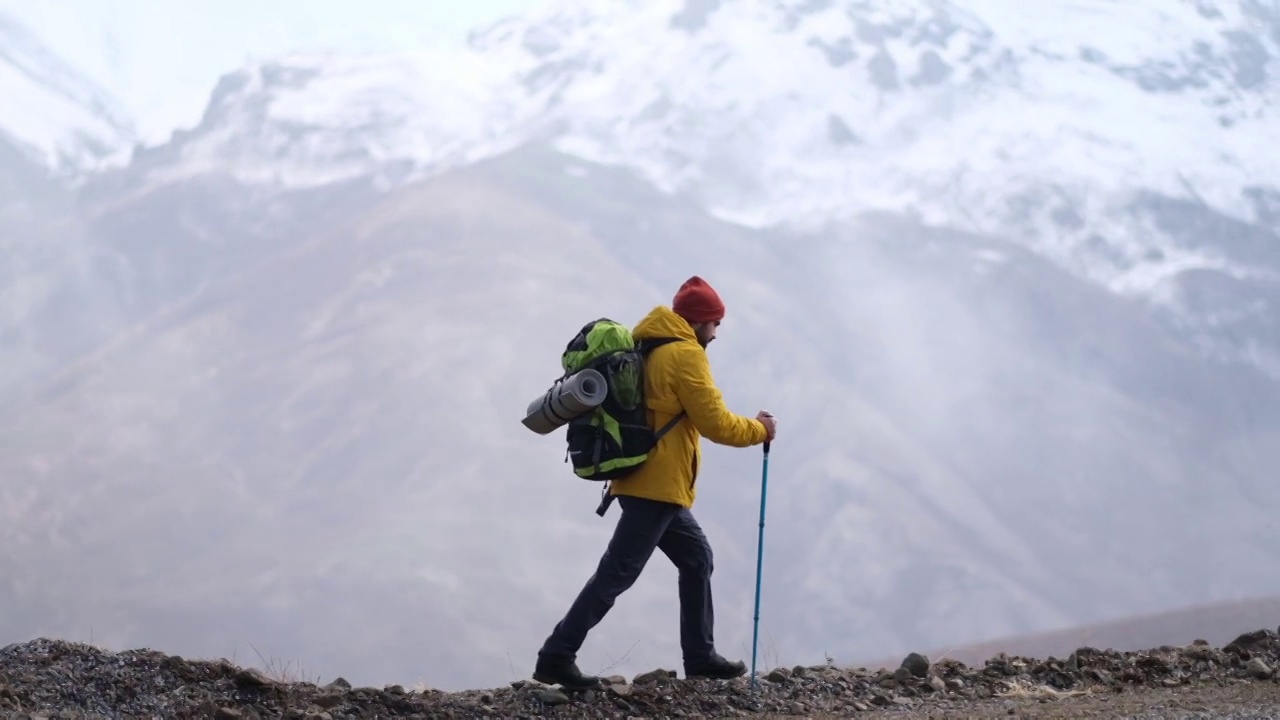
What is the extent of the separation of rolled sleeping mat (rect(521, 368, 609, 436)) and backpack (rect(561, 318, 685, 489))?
0.06 meters

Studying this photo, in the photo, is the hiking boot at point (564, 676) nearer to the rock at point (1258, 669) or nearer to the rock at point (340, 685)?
the rock at point (340, 685)

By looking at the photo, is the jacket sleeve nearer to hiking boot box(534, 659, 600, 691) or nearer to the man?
the man

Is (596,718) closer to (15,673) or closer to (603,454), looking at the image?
(603,454)

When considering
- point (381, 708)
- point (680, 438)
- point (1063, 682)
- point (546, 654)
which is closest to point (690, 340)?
point (680, 438)

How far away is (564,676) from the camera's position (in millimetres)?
6133

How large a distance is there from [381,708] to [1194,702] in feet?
11.3

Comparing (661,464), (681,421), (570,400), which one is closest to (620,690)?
(661,464)

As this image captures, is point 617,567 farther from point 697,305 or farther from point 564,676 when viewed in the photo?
point 697,305

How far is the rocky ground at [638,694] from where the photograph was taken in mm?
5887

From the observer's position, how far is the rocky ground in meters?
5.89

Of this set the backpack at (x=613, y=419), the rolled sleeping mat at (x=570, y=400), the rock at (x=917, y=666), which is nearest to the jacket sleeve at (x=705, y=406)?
the backpack at (x=613, y=419)

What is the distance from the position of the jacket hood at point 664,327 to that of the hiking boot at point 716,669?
152cm

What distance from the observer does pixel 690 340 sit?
613 cm

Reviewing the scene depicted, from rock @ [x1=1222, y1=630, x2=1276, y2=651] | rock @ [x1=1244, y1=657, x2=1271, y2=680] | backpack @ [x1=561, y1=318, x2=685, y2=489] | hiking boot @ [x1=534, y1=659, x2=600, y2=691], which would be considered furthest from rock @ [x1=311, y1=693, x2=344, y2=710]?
rock @ [x1=1222, y1=630, x2=1276, y2=651]
